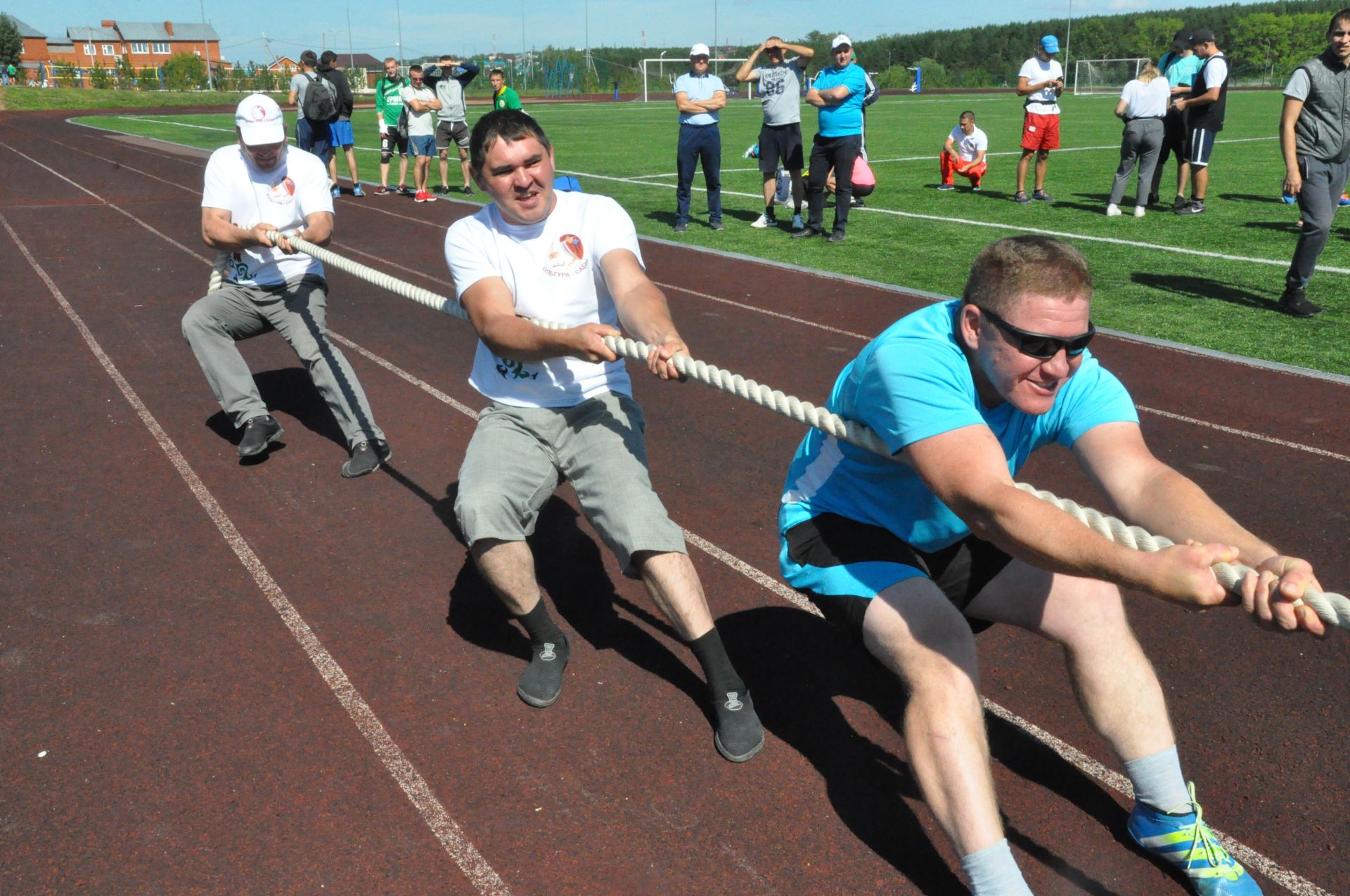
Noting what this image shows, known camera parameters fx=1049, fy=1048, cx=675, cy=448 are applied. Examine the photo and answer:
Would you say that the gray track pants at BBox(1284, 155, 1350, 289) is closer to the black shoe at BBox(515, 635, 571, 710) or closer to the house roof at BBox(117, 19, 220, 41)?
the black shoe at BBox(515, 635, 571, 710)

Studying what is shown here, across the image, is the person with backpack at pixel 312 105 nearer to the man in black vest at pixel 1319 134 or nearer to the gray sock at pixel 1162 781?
the man in black vest at pixel 1319 134

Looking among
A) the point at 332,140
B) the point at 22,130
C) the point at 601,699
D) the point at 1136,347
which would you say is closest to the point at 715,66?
the point at 22,130

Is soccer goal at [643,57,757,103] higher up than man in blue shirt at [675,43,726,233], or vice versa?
soccer goal at [643,57,757,103]

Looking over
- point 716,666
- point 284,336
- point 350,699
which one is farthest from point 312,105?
point 716,666

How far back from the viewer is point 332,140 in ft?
50.2

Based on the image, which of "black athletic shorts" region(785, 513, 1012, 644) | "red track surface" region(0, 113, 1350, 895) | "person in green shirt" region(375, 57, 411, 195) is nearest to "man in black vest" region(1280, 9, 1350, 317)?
"red track surface" region(0, 113, 1350, 895)

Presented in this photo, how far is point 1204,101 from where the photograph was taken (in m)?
11.4

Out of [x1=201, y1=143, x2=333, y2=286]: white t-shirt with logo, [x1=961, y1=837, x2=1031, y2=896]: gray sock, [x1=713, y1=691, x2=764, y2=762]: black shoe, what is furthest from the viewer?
[x1=201, y1=143, x2=333, y2=286]: white t-shirt with logo

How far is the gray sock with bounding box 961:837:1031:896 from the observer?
7.79ft

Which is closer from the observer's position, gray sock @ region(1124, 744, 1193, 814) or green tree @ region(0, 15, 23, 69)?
gray sock @ region(1124, 744, 1193, 814)

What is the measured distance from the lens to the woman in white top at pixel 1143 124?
1146 centimetres

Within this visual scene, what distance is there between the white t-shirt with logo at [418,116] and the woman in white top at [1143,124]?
30.7ft

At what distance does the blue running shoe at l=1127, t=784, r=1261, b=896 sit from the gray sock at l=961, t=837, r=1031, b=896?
0.58m

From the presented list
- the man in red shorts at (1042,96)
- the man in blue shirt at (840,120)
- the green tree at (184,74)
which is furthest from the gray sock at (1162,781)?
the green tree at (184,74)
